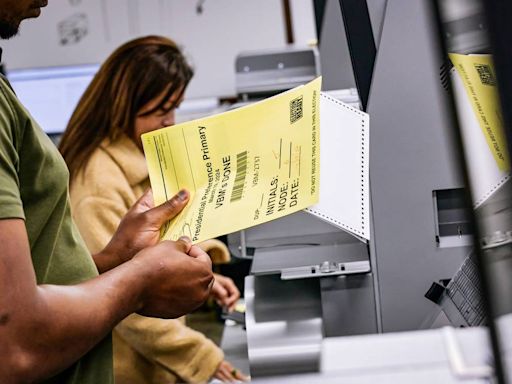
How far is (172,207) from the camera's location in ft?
3.44

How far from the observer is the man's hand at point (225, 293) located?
192cm

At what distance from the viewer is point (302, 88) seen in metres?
1.04

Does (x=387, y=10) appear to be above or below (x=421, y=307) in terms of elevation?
above

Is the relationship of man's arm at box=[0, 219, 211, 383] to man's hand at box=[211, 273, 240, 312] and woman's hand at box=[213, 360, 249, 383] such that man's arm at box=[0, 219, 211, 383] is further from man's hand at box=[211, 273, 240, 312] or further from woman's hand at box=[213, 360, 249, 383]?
man's hand at box=[211, 273, 240, 312]

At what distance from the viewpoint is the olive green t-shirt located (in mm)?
872

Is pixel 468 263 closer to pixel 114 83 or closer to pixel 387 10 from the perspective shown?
pixel 387 10

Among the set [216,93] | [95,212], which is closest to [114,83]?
[95,212]

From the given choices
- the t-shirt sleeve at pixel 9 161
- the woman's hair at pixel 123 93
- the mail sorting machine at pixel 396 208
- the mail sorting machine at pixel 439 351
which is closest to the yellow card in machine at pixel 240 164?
the mail sorting machine at pixel 396 208

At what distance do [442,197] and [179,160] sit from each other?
359 mm

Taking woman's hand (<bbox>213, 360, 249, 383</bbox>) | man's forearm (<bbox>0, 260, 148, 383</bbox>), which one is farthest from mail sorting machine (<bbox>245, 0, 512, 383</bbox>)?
woman's hand (<bbox>213, 360, 249, 383</bbox>)

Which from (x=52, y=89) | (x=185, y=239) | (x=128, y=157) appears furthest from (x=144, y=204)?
(x=52, y=89)

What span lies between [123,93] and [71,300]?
1.02 m

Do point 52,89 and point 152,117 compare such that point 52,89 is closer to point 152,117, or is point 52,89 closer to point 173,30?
point 173,30

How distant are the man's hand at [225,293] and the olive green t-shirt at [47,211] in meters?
0.91
